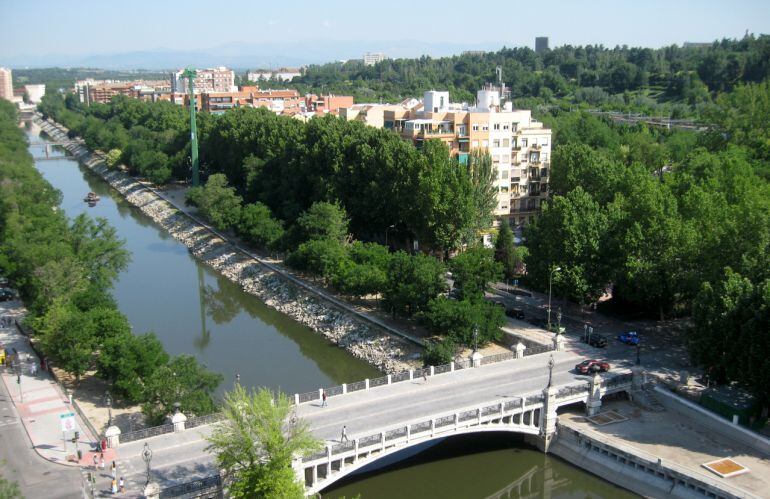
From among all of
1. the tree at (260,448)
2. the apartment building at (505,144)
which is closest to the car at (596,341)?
the tree at (260,448)

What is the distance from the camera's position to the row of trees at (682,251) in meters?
26.7

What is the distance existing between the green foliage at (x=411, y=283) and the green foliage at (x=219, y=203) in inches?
844

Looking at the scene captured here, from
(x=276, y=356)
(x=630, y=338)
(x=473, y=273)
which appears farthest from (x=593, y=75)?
(x=276, y=356)

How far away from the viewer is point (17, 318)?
130ft

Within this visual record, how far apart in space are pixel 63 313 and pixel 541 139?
39.6 meters

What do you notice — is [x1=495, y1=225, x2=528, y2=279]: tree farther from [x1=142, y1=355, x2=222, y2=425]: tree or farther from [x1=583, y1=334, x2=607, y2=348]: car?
[x1=142, y1=355, x2=222, y2=425]: tree

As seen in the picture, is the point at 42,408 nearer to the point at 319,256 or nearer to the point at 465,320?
the point at 465,320

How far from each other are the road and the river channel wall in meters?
16.0

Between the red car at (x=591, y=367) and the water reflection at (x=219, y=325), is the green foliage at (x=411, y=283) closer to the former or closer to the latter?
the water reflection at (x=219, y=325)

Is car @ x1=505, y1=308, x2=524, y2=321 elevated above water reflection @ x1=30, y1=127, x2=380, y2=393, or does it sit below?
above

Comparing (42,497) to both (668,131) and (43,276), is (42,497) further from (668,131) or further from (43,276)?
(668,131)

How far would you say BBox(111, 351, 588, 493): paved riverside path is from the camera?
74.6ft

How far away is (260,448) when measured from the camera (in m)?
20.8

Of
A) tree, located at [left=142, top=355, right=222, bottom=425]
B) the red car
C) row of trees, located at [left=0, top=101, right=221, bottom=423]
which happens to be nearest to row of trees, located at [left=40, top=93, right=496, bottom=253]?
row of trees, located at [left=0, top=101, right=221, bottom=423]
